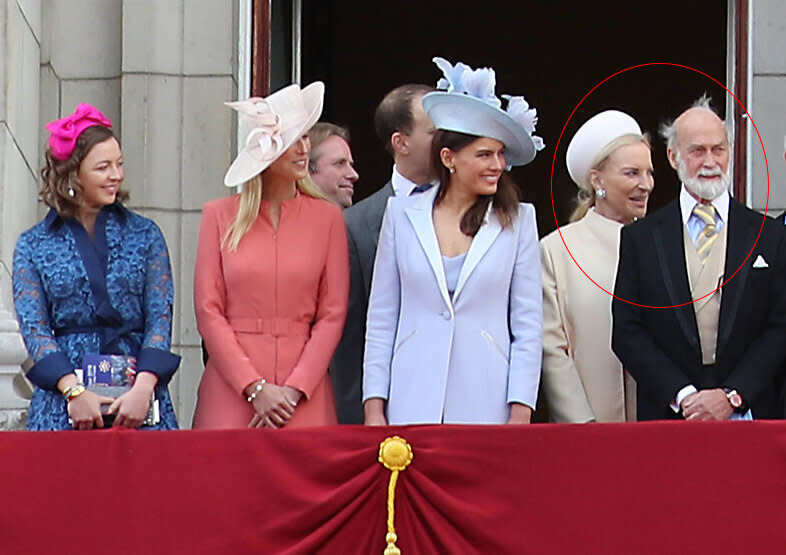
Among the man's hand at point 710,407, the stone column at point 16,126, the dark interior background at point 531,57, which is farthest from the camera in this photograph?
the dark interior background at point 531,57

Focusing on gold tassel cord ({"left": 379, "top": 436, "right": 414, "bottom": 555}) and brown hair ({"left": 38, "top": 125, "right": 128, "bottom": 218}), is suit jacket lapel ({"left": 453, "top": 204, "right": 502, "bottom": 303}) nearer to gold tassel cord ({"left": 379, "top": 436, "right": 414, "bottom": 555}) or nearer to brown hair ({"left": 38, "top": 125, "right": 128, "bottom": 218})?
gold tassel cord ({"left": 379, "top": 436, "right": 414, "bottom": 555})

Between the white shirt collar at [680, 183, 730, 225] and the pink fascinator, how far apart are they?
7.06 feet

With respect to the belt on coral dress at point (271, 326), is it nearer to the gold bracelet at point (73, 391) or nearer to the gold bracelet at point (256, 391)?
the gold bracelet at point (256, 391)

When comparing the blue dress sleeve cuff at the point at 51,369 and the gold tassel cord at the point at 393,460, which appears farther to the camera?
the blue dress sleeve cuff at the point at 51,369

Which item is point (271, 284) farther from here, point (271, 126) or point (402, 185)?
point (402, 185)

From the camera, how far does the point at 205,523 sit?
233 inches

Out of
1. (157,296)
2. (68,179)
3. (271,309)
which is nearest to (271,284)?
(271,309)

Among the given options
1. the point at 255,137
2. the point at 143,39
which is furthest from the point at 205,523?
the point at 143,39

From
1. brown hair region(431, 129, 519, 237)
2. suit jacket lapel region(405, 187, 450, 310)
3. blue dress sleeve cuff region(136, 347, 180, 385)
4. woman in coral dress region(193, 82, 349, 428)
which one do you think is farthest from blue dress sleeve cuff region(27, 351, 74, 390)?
brown hair region(431, 129, 519, 237)

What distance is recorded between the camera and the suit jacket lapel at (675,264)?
6.37 metres

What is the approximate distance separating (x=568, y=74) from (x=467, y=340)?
7.67 m

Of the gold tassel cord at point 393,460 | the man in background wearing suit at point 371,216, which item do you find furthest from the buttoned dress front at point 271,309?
the gold tassel cord at point 393,460

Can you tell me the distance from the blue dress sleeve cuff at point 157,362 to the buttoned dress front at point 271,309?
0.15 meters

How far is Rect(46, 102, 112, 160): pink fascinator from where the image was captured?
6539 millimetres
